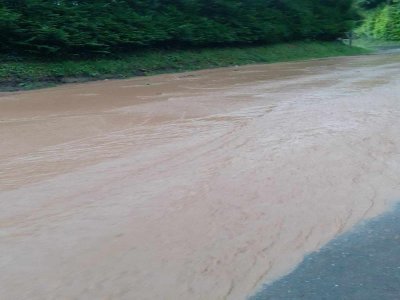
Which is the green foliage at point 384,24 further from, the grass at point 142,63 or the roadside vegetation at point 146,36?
the grass at point 142,63

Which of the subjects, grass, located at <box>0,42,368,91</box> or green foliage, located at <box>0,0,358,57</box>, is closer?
grass, located at <box>0,42,368,91</box>

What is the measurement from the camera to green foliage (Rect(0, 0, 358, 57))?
18.1 m

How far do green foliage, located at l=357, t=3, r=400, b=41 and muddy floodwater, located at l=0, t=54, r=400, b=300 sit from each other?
120 feet

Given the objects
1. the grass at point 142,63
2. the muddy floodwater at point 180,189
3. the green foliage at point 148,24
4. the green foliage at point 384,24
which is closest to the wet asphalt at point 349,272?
the muddy floodwater at point 180,189

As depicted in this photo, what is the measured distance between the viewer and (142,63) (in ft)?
72.0

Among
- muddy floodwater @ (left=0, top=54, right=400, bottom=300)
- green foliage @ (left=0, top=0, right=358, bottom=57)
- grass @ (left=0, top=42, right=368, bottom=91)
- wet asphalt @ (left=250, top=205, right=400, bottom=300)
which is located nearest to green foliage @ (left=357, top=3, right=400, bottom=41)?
green foliage @ (left=0, top=0, right=358, bottom=57)

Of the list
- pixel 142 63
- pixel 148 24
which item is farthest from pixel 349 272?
pixel 148 24

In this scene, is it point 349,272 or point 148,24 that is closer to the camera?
point 349,272

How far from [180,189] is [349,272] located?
2.92 metres

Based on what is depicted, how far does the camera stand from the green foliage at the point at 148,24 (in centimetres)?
1808

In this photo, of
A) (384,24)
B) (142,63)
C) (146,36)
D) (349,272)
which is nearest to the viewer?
(349,272)

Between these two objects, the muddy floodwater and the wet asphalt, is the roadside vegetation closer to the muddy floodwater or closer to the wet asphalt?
the muddy floodwater

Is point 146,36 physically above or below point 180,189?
below

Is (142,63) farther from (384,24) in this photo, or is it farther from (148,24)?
(384,24)
